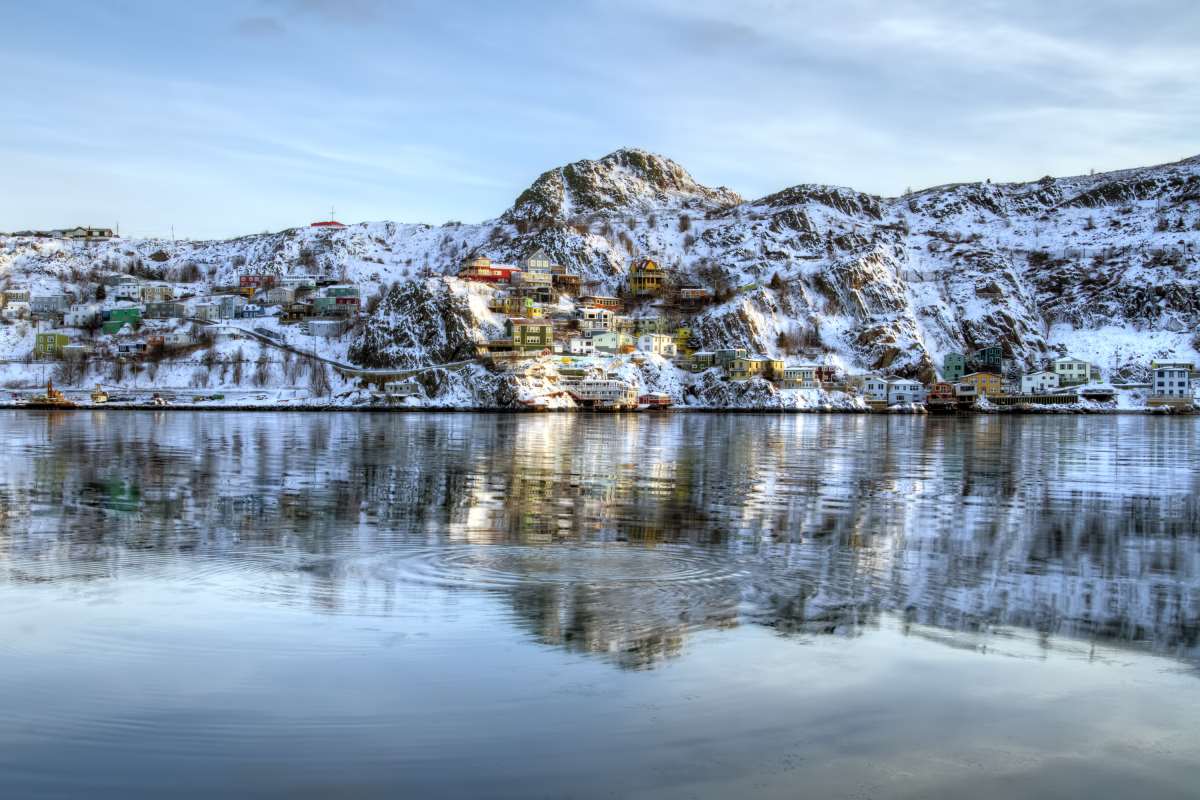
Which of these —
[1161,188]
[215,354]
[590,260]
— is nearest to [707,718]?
[215,354]

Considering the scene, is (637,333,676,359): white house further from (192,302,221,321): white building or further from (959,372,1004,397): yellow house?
(192,302,221,321): white building

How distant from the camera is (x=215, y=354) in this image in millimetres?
132375

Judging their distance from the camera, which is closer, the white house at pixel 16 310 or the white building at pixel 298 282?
the white house at pixel 16 310

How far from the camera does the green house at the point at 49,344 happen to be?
448 ft

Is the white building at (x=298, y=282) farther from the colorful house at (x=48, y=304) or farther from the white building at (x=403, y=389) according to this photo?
the white building at (x=403, y=389)

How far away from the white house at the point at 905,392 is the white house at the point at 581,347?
4199 centimetres

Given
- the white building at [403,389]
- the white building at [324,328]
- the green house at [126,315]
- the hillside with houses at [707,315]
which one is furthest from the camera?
the green house at [126,315]

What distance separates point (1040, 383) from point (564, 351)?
69.0 metres

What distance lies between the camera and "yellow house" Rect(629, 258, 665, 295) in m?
161

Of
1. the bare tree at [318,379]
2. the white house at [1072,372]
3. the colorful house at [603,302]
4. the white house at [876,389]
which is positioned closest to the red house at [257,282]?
the bare tree at [318,379]

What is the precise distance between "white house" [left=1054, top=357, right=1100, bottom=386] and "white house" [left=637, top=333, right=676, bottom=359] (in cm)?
5617

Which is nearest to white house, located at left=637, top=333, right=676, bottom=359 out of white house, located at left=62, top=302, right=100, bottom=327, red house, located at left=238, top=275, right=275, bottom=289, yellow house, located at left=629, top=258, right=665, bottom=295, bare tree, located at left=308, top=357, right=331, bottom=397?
yellow house, located at left=629, top=258, right=665, bottom=295

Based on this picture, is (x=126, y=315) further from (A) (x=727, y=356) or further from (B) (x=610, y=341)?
(A) (x=727, y=356)

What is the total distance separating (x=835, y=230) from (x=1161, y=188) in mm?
68090
